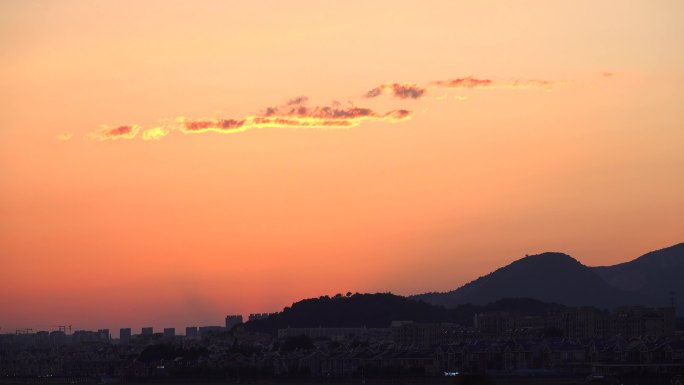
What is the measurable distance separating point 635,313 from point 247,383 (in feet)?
261

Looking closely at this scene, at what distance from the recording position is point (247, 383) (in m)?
133

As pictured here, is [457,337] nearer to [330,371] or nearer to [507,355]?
[330,371]

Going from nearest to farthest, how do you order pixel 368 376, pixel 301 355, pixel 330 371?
pixel 368 376, pixel 330 371, pixel 301 355

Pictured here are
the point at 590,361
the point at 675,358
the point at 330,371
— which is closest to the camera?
the point at 675,358

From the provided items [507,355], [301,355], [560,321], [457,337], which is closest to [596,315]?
[560,321]

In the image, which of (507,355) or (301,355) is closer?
(507,355)

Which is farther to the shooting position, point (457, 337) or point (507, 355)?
point (457, 337)

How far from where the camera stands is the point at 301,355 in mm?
157875

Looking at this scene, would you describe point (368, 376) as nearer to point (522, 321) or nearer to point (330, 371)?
point (330, 371)

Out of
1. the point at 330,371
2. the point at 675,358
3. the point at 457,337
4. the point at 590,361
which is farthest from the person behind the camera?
the point at 457,337

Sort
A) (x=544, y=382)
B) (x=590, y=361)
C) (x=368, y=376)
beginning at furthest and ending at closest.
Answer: (x=368, y=376), (x=590, y=361), (x=544, y=382)

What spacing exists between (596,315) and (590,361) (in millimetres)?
72775

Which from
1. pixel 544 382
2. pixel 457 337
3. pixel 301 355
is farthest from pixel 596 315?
pixel 544 382

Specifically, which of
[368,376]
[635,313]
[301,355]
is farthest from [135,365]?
[635,313]
